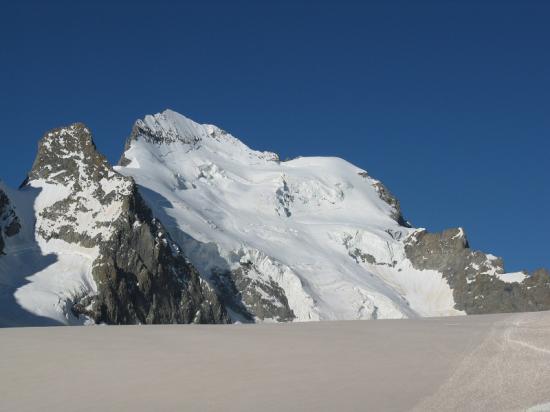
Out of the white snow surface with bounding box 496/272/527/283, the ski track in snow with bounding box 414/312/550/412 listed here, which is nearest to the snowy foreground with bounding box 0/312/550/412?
the ski track in snow with bounding box 414/312/550/412

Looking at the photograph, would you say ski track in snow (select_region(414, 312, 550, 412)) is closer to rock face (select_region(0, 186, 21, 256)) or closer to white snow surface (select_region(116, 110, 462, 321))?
rock face (select_region(0, 186, 21, 256))

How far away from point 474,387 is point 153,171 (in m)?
151

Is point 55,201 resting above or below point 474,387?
above

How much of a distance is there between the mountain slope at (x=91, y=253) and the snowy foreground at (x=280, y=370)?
7941 centimetres

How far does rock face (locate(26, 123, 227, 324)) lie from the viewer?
108062 mm

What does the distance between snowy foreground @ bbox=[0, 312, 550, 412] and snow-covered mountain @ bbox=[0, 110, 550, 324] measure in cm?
7657

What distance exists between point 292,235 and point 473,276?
36.4 m

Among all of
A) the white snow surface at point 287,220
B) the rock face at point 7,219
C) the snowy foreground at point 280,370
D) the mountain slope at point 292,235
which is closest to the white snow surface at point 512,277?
the mountain slope at point 292,235

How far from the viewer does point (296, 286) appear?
436ft

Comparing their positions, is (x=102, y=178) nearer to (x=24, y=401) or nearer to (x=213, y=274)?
(x=213, y=274)

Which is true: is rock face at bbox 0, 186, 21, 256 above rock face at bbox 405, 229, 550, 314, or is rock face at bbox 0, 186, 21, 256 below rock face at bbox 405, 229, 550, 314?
below

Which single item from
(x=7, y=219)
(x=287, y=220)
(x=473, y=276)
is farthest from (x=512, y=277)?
(x=7, y=219)

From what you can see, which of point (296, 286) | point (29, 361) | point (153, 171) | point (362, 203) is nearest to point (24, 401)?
point (29, 361)

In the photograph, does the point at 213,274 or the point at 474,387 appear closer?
the point at 474,387
